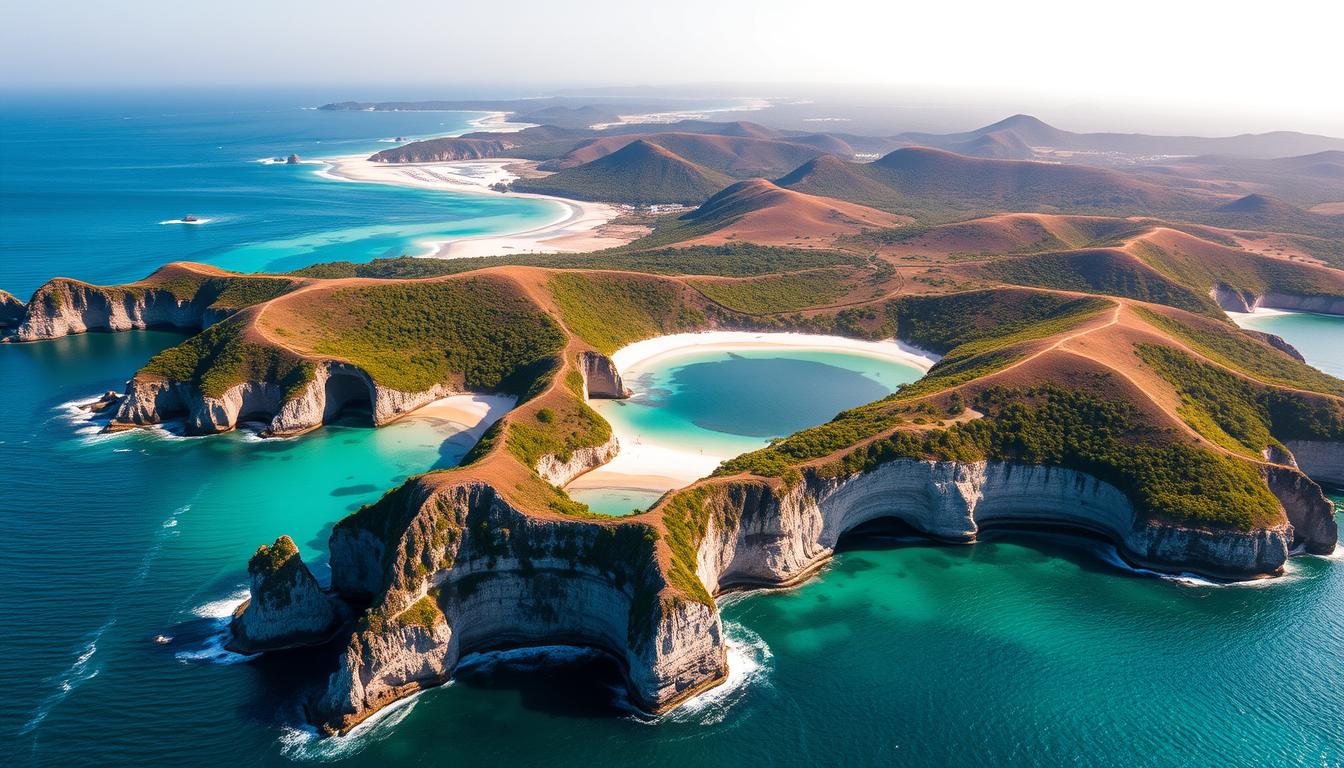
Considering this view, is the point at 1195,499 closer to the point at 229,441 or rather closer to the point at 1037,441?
the point at 1037,441

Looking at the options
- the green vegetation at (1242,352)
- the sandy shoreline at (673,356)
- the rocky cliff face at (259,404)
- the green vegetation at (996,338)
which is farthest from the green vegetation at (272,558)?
the green vegetation at (1242,352)

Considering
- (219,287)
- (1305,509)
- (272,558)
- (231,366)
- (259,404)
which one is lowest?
(1305,509)

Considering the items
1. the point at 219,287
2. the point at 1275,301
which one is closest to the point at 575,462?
the point at 219,287

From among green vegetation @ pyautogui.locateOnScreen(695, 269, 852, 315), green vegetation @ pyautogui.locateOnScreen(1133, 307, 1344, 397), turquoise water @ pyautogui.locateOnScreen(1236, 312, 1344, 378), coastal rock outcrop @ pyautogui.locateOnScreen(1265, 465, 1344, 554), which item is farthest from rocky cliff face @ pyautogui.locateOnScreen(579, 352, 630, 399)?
turquoise water @ pyautogui.locateOnScreen(1236, 312, 1344, 378)

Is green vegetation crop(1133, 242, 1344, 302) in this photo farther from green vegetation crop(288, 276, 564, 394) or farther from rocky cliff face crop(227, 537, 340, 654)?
rocky cliff face crop(227, 537, 340, 654)

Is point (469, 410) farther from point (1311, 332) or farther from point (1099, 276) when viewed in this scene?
point (1311, 332)
